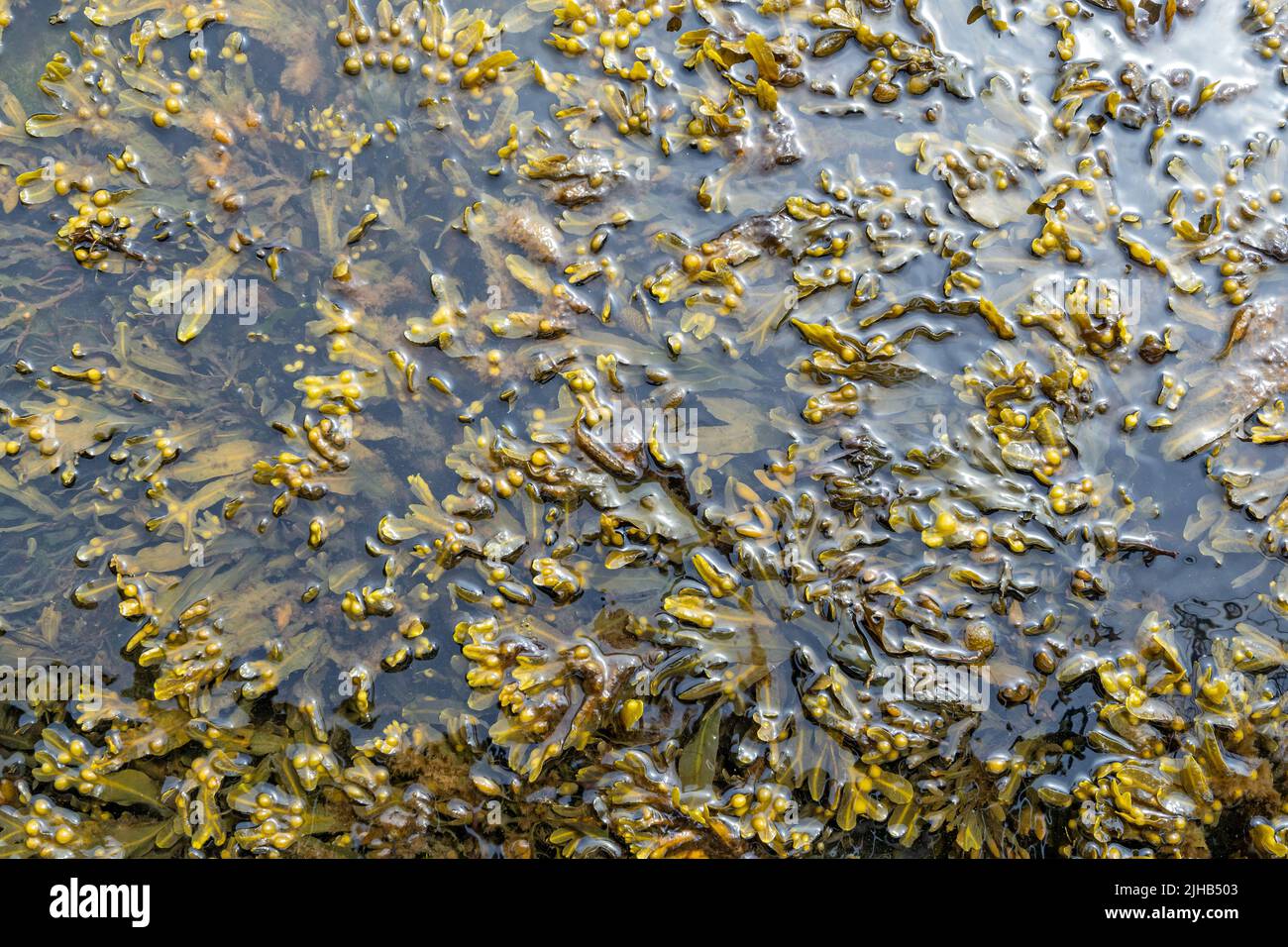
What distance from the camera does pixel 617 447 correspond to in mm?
2131

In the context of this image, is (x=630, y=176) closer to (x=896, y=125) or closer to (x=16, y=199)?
(x=896, y=125)

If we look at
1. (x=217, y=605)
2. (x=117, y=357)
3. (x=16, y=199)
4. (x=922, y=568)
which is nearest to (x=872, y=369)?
(x=922, y=568)

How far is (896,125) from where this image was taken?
2232mm

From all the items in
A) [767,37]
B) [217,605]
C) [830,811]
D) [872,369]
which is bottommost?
[830,811]

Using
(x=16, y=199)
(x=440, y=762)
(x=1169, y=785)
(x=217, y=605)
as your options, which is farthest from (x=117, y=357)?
(x=1169, y=785)

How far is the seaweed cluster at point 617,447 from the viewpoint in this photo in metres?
2.12

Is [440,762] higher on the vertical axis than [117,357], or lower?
lower

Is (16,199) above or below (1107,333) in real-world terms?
above

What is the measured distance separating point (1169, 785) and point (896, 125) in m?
1.73

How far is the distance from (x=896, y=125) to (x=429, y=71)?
1165mm

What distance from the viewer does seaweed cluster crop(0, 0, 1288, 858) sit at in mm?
2125

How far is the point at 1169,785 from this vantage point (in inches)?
83.7
